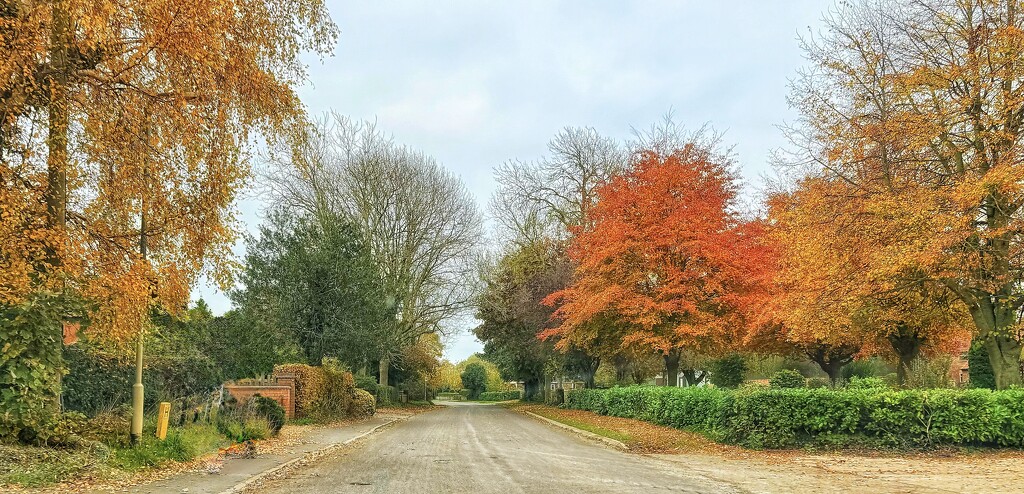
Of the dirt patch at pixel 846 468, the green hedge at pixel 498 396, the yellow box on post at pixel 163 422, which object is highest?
the yellow box on post at pixel 163 422

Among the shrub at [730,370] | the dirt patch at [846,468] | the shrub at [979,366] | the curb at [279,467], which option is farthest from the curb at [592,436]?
the shrub at [730,370]

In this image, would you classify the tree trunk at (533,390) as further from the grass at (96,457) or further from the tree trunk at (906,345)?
the grass at (96,457)

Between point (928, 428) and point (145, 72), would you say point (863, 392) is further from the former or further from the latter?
point (145, 72)

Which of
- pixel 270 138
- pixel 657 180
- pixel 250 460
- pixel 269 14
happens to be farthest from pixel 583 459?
pixel 657 180

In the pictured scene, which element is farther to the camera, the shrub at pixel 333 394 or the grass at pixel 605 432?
the shrub at pixel 333 394

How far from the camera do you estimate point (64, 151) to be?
9.58 m

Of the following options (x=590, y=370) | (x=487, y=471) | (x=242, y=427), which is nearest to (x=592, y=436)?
(x=487, y=471)

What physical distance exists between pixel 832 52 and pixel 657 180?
7.14 meters

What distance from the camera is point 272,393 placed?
68.0ft

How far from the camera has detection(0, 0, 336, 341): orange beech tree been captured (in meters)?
8.81

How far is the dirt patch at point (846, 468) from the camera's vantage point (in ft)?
31.3

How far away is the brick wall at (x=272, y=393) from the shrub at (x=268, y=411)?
0.75 meters

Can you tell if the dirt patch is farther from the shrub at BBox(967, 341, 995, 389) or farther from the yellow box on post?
the shrub at BBox(967, 341, 995, 389)

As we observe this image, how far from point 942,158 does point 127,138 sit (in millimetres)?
18256
